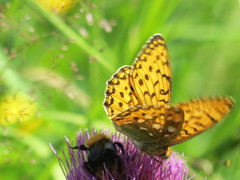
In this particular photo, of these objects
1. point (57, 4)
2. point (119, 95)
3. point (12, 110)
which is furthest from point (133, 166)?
point (57, 4)

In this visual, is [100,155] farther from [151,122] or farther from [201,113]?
[201,113]

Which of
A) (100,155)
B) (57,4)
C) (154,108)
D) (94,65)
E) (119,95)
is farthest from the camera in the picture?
(94,65)

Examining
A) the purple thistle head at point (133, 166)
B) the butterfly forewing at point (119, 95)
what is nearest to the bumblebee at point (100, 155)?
the purple thistle head at point (133, 166)

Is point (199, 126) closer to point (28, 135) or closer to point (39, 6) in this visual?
point (39, 6)

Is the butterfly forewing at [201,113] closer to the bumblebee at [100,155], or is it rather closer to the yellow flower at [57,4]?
the bumblebee at [100,155]

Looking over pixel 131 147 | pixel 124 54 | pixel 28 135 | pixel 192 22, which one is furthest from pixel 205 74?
pixel 131 147
